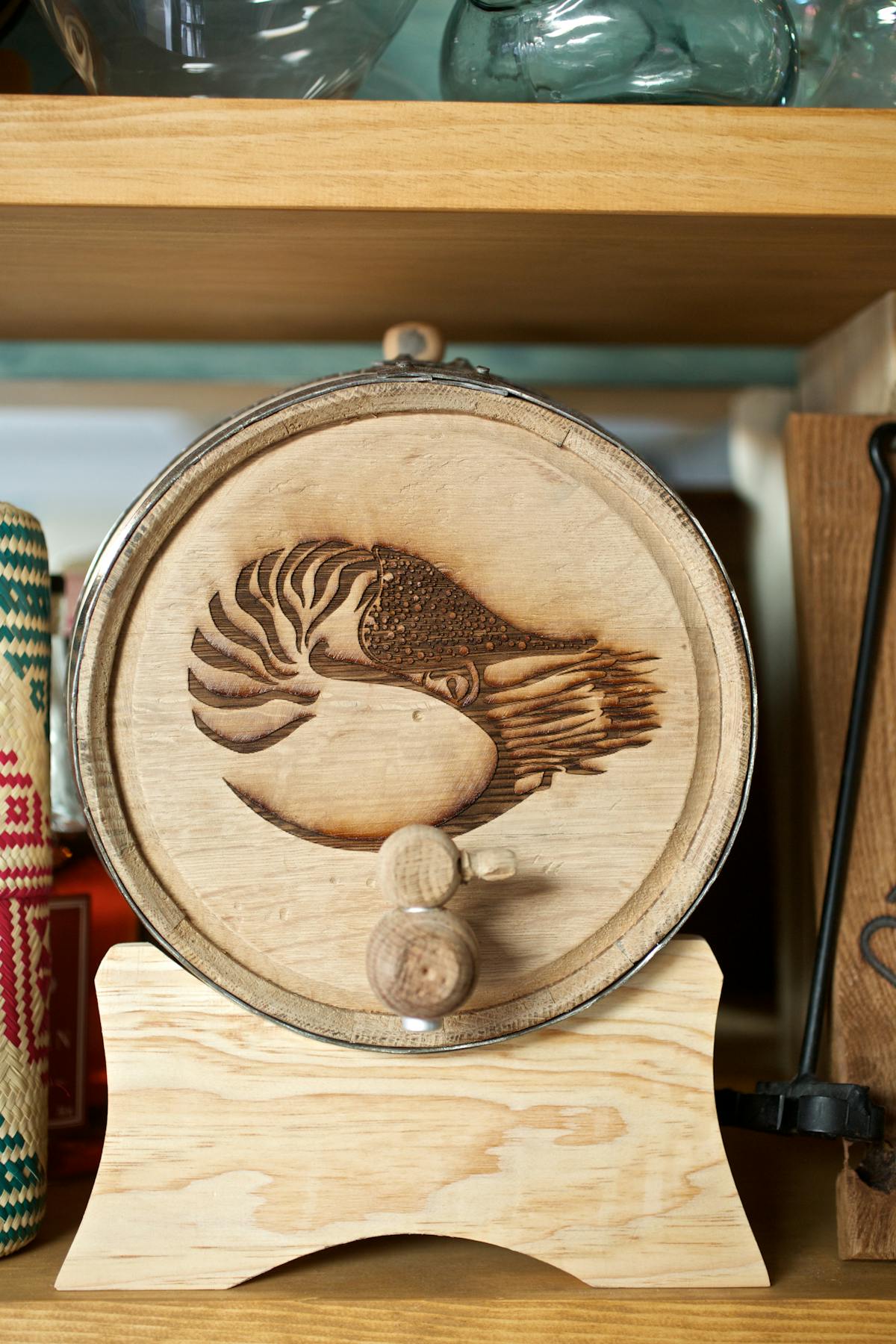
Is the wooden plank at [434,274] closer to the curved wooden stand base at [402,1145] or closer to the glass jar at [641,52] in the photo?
the glass jar at [641,52]

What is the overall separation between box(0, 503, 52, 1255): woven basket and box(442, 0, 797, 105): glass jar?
487 millimetres

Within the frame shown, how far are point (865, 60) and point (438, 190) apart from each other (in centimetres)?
41

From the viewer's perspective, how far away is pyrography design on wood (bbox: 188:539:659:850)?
67 cm

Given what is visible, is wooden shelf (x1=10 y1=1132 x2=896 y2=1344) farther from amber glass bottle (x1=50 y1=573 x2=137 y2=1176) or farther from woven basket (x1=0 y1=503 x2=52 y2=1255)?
amber glass bottle (x1=50 y1=573 x2=137 y2=1176)

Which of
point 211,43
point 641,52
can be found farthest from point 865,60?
point 211,43

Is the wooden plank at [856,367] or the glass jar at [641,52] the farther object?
the wooden plank at [856,367]

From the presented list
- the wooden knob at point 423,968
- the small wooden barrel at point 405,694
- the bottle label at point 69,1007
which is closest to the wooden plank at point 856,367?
the small wooden barrel at point 405,694

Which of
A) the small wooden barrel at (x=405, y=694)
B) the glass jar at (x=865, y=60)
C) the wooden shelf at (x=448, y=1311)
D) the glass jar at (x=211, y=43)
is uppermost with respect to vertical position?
the glass jar at (x=865, y=60)

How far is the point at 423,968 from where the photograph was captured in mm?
595

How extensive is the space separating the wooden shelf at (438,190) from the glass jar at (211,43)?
0.08 m

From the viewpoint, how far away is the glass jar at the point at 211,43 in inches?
28.4

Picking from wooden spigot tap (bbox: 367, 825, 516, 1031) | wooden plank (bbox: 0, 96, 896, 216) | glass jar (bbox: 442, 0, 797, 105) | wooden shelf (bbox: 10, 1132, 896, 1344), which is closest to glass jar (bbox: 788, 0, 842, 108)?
glass jar (bbox: 442, 0, 797, 105)

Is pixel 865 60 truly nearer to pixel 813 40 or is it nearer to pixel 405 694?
pixel 813 40

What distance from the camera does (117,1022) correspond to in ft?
2.25
